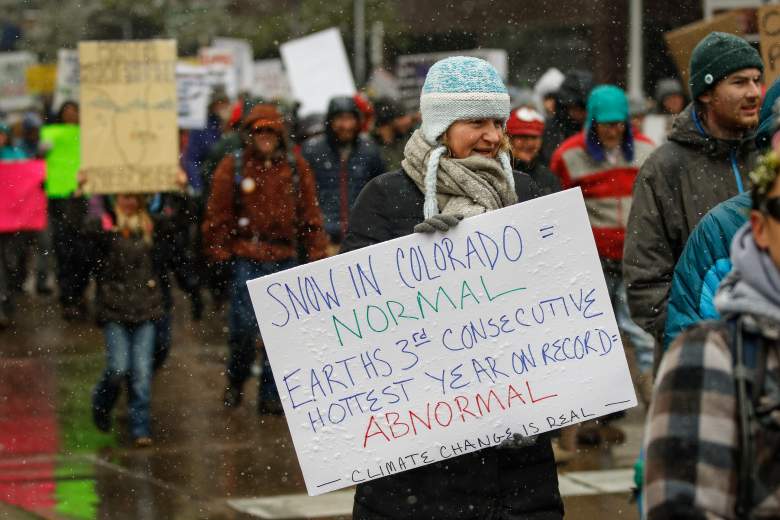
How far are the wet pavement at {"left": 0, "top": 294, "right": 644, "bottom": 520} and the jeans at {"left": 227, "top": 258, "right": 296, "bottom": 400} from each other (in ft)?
0.71

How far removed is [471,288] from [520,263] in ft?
0.47

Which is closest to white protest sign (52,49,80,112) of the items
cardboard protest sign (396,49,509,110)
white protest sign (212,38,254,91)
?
cardboard protest sign (396,49,509,110)

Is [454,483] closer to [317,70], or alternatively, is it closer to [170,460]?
[170,460]

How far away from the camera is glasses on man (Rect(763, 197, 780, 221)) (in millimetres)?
2398

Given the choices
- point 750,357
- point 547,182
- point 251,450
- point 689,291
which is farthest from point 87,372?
point 750,357

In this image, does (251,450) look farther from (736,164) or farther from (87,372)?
(736,164)

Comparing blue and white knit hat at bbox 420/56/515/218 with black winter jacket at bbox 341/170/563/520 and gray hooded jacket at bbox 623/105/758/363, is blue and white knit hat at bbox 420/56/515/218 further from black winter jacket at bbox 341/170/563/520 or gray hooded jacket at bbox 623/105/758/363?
gray hooded jacket at bbox 623/105/758/363

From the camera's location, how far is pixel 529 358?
3742 mm

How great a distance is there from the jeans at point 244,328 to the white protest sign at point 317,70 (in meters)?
5.92

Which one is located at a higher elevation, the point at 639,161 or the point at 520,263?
the point at 520,263

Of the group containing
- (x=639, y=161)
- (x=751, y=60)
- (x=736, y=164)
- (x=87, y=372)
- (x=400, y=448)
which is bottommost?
(x=87, y=372)

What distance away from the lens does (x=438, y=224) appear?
3.69 metres

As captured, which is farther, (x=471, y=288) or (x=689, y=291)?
(x=471, y=288)

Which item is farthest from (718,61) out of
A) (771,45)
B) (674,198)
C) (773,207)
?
(773,207)
